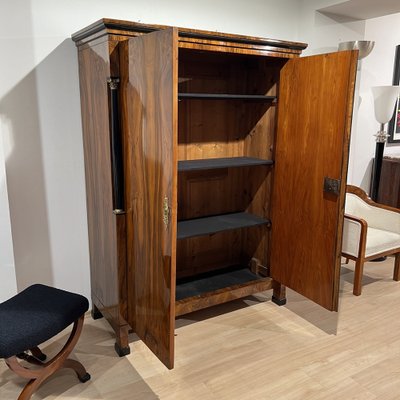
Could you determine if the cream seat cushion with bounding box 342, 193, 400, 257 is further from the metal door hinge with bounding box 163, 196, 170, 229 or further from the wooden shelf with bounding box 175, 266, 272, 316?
the metal door hinge with bounding box 163, 196, 170, 229

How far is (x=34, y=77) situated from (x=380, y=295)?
233 cm

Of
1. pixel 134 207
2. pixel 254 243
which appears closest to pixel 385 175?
pixel 254 243

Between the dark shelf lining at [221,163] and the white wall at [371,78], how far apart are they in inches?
54.4

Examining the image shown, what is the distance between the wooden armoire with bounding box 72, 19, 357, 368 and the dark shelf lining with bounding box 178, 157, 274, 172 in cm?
Answer: 1

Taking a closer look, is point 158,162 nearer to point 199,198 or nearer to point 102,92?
point 102,92

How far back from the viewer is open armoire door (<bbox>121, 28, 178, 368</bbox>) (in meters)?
1.28

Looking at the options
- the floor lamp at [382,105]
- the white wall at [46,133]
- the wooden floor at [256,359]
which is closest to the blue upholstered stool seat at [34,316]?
the white wall at [46,133]

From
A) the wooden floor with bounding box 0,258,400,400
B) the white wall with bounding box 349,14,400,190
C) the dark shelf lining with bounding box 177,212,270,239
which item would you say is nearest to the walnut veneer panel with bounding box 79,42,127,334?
the wooden floor with bounding box 0,258,400,400

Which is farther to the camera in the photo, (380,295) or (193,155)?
(380,295)

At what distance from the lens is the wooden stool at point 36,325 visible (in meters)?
1.35

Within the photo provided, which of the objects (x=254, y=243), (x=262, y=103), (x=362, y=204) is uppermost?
(x=262, y=103)

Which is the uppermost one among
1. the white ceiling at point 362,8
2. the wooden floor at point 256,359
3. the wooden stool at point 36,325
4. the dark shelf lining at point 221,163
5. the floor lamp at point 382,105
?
the white ceiling at point 362,8

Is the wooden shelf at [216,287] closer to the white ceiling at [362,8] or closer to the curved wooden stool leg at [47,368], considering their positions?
the curved wooden stool leg at [47,368]

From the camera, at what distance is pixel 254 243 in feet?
8.02
